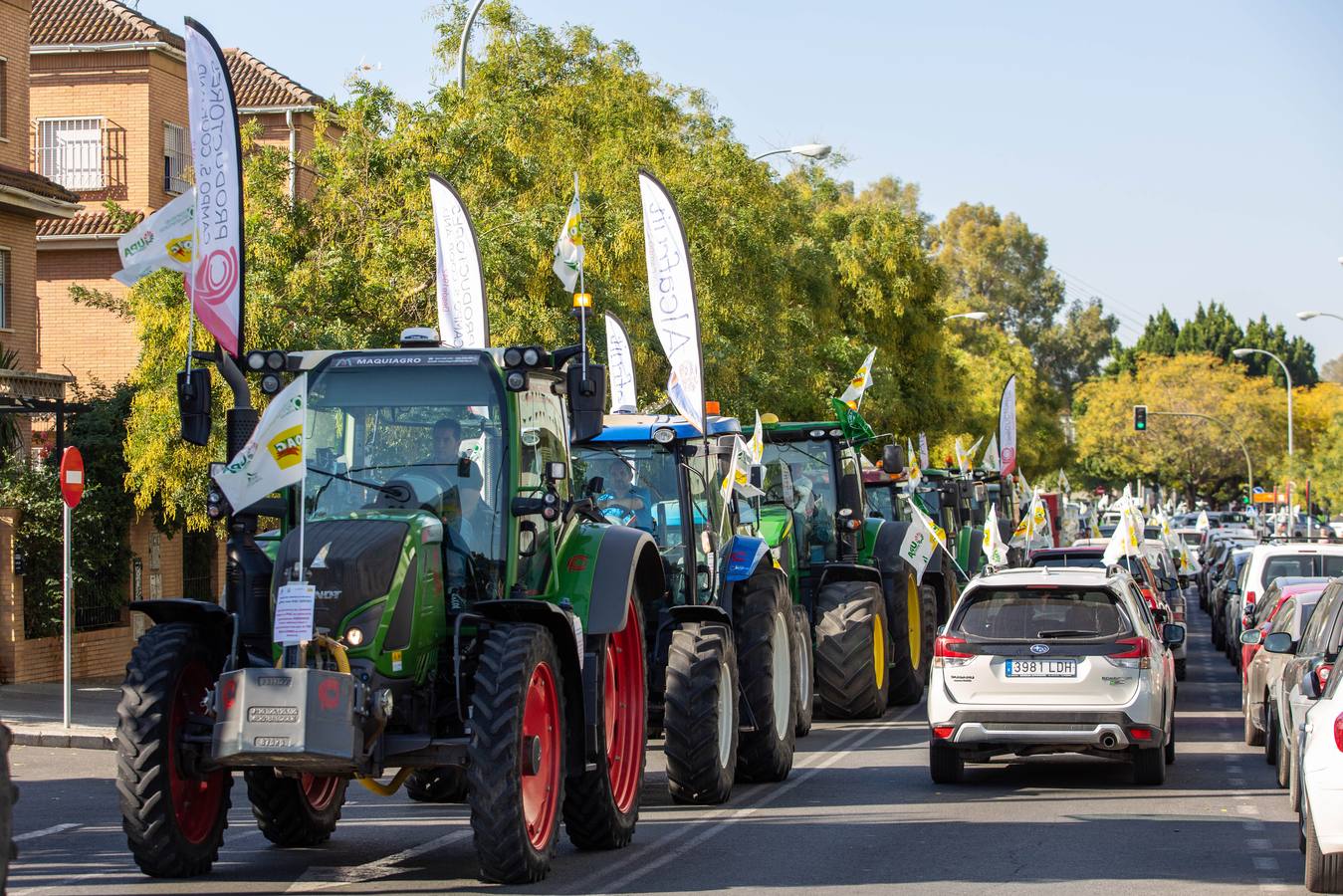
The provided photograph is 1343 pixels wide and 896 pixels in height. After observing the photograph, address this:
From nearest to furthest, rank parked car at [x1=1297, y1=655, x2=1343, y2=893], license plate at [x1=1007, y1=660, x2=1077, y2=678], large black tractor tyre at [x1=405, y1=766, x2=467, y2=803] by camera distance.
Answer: parked car at [x1=1297, y1=655, x2=1343, y2=893], large black tractor tyre at [x1=405, y1=766, x2=467, y2=803], license plate at [x1=1007, y1=660, x2=1077, y2=678]

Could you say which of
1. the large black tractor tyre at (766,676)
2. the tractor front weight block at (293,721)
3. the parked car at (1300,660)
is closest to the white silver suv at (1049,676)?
the parked car at (1300,660)

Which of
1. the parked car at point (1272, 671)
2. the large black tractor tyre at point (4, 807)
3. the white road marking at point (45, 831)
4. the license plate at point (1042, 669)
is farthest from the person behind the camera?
the parked car at point (1272, 671)

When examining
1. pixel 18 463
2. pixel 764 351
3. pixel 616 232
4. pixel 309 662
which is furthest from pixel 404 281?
pixel 309 662

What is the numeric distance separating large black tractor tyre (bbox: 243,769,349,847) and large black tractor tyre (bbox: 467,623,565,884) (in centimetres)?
159

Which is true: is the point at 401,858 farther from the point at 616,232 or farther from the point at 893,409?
the point at 893,409

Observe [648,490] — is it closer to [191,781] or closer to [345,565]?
[345,565]

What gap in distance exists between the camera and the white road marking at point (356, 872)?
961 centimetres

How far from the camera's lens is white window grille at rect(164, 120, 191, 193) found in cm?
3531

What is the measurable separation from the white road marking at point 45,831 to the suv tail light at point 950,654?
20.1 ft

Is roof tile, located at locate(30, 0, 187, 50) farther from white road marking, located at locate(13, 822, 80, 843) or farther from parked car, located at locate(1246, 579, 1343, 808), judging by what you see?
parked car, located at locate(1246, 579, 1343, 808)

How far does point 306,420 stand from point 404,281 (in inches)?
432

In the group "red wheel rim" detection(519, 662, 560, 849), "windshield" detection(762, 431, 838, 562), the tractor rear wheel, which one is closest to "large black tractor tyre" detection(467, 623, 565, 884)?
"red wheel rim" detection(519, 662, 560, 849)

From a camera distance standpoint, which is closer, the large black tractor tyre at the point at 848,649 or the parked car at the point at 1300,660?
the parked car at the point at 1300,660

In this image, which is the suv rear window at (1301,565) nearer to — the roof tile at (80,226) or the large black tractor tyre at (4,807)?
the large black tractor tyre at (4,807)
